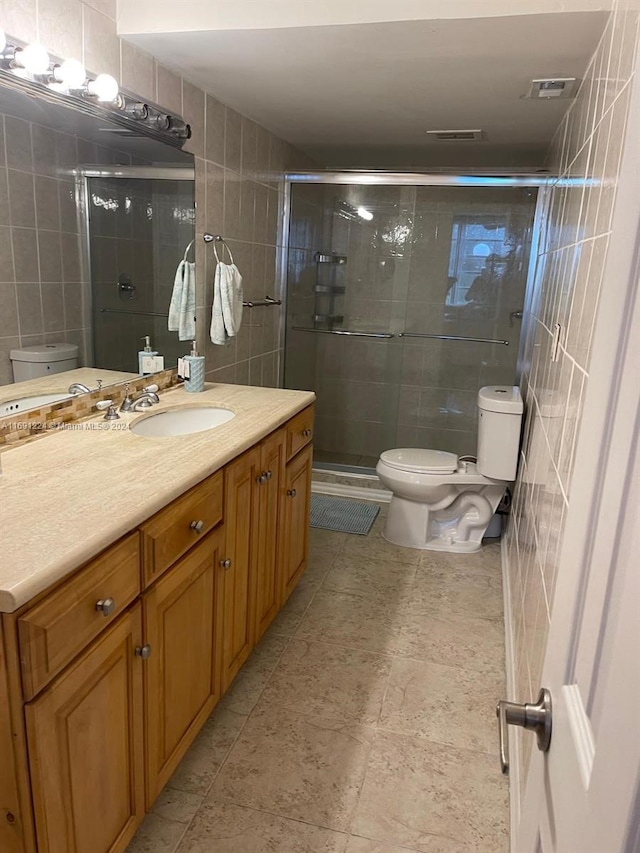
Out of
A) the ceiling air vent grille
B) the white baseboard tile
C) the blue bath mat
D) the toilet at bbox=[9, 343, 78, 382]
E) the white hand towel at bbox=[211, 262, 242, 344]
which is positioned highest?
the ceiling air vent grille

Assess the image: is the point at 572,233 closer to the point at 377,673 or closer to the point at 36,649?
the point at 377,673

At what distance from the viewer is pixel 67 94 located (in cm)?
175

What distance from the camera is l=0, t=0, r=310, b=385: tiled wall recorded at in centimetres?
175

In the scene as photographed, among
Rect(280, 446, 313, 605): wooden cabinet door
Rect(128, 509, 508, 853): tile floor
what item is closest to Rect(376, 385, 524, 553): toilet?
Rect(128, 509, 508, 853): tile floor

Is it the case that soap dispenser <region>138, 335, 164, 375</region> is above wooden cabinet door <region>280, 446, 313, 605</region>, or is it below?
above

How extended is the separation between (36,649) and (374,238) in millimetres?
3729

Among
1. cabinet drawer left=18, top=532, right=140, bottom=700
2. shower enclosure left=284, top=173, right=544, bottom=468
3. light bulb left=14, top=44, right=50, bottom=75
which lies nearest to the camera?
cabinet drawer left=18, top=532, right=140, bottom=700

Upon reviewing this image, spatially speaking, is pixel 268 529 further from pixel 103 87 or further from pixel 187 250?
pixel 103 87

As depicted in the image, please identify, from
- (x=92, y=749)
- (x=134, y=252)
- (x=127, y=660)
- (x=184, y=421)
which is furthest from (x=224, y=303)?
(x=92, y=749)

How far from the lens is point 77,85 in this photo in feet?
5.72

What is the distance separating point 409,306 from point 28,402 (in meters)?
3.06

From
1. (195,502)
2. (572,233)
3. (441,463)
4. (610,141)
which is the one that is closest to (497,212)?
(441,463)

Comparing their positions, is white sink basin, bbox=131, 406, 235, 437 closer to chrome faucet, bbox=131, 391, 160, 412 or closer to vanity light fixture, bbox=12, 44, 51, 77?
chrome faucet, bbox=131, 391, 160, 412

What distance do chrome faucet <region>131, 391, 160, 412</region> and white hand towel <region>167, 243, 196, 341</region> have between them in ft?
1.20
